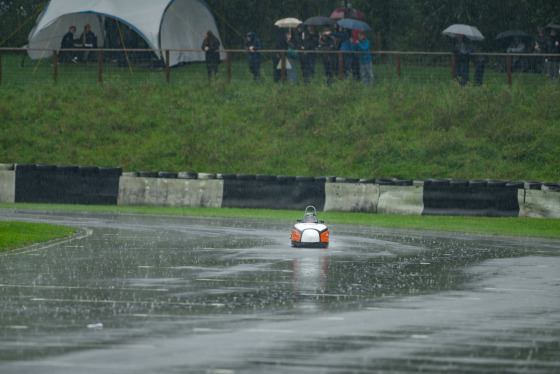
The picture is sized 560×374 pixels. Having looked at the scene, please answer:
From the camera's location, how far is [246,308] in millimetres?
10852

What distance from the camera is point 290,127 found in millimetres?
33188

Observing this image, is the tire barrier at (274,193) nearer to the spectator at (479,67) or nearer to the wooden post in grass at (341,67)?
the wooden post in grass at (341,67)

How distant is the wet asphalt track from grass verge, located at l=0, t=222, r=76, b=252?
1.89ft

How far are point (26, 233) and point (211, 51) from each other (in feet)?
57.3

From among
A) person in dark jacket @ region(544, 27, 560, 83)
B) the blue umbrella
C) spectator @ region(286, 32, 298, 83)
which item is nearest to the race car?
spectator @ region(286, 32, 298, 83)

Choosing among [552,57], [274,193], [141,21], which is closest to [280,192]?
[274,193]

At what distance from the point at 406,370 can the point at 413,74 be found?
27.7m

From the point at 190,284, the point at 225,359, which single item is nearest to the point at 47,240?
the point at 190,284

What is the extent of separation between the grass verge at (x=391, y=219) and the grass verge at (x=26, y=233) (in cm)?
496

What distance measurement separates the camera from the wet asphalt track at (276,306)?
8367 millimetres

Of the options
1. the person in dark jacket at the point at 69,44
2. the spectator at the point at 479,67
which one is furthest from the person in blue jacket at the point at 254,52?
the spectator at the point at 479,67

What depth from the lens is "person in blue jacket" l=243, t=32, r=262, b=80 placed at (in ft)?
114

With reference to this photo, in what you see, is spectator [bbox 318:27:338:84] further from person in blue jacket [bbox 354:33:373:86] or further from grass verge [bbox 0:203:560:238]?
grass verge [bbox 0:203:560:238]

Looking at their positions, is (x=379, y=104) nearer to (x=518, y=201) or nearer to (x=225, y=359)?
(x=518, y=201)
